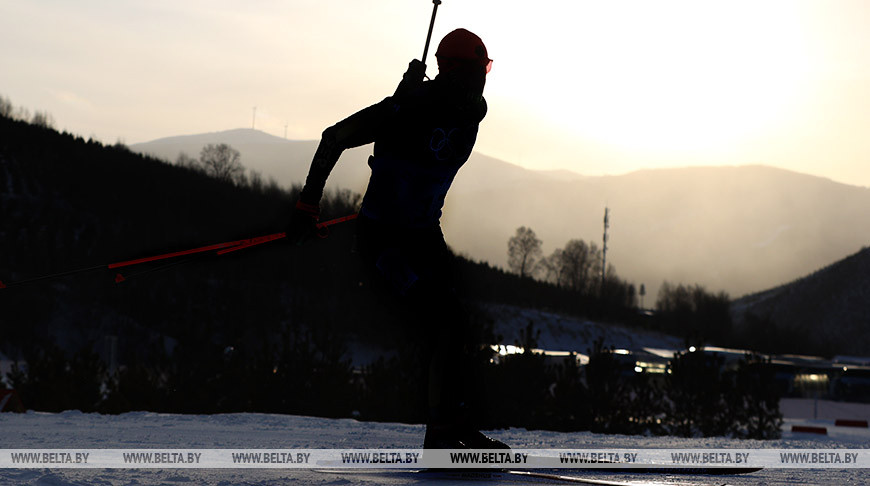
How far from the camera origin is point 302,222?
4414 millimetres

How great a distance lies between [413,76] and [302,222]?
1.07m

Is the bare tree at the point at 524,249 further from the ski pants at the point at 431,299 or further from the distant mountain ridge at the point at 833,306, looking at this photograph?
the ski pants at the point at 431,299

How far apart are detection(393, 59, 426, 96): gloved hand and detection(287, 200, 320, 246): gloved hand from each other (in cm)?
78

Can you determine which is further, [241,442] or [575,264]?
[575,264]

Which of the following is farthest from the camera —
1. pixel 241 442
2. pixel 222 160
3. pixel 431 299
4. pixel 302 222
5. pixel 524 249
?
pixel 524 249

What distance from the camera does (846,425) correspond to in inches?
821

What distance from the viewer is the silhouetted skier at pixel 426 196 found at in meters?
4.38

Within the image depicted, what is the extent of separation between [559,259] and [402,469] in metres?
141

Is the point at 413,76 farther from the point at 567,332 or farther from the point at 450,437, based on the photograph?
the point at 567,332

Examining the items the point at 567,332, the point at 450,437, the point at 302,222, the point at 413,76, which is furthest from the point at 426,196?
the point at 567,332

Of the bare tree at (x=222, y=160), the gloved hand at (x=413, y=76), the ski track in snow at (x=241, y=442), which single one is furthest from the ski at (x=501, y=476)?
the bare tree at (x=222, y=160)

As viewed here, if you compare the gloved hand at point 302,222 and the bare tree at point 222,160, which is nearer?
the gloved hand at point 302,222

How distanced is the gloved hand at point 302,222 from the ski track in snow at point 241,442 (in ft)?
3.89

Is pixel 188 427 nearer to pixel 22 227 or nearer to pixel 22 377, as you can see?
pixel 22 377
